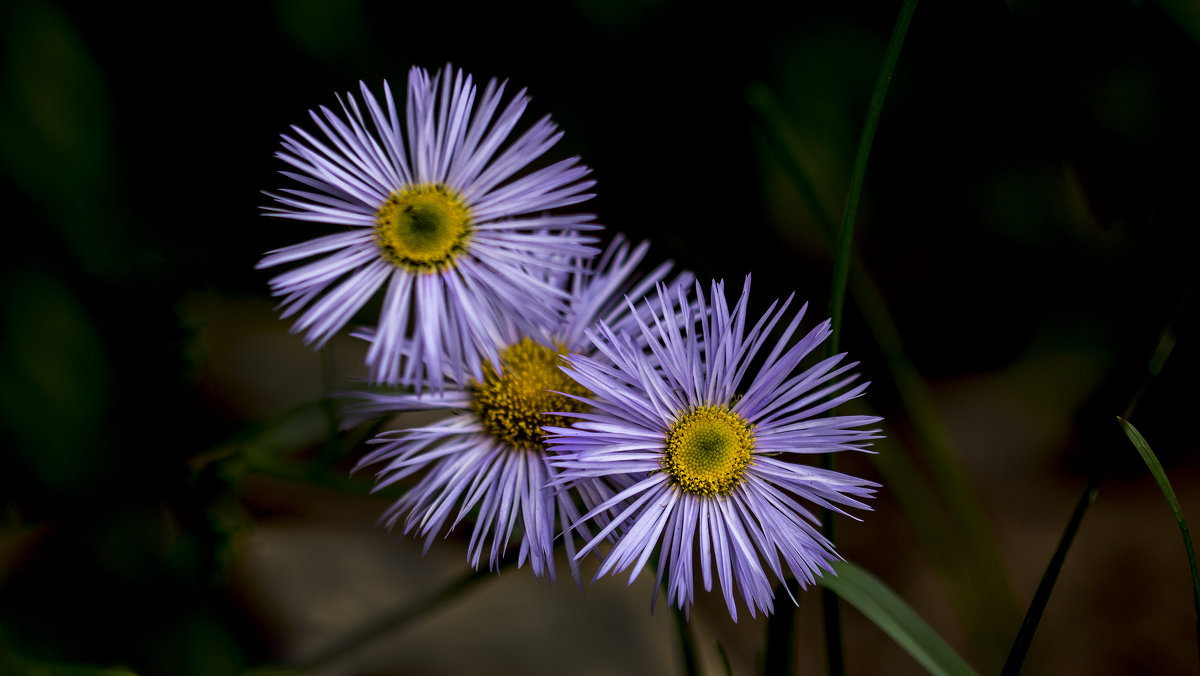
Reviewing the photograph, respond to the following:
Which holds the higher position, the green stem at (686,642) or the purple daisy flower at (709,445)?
the purple daisy flower at (709,445)

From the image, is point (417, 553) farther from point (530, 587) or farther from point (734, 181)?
point (734, 181)

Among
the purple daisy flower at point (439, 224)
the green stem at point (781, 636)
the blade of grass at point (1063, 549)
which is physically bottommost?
the green stem at point (781, 636)

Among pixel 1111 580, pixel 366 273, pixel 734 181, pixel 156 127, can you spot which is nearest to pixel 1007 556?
pixel 1111 580

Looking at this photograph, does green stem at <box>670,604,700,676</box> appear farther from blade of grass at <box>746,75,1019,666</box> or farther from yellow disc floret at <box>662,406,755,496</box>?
blade of grass at <box>746,75,1019,666</box>

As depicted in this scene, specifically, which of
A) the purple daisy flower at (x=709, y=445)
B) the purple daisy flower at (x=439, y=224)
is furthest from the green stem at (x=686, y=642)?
the purple daisy flower at (x=439, y=224)

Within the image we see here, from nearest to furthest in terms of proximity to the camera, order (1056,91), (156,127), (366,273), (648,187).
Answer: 1. (366,273)
2. (1056,91)
3. (156,127)
4. (648,187)

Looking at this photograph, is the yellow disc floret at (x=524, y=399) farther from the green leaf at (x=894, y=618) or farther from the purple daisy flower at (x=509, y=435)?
the green leaf at (x=894, y=618)

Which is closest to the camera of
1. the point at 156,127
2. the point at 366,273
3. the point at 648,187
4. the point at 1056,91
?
the point at 366,273
